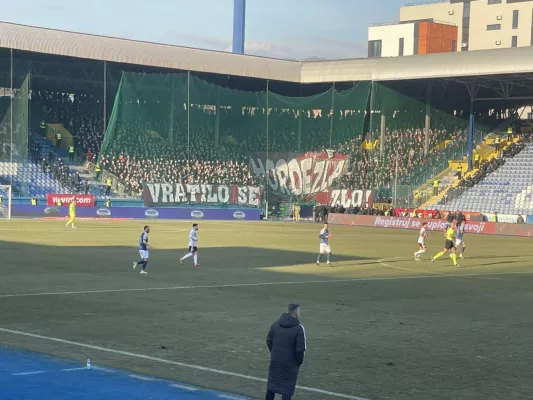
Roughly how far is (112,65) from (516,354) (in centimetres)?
6645

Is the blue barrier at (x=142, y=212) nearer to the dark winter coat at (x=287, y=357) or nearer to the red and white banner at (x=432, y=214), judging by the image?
the red and white banner at (x=432, y=214)

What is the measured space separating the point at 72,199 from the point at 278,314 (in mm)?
48316

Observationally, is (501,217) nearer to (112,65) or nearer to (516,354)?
(112,65)

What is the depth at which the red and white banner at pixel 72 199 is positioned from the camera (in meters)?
66.3

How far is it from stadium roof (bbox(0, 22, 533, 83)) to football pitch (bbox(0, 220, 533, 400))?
110 ft

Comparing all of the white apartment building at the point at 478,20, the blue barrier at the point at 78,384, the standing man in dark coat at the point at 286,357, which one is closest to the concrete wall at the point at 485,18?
the white apartment building at the point at 478,20

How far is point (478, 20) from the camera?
354ft

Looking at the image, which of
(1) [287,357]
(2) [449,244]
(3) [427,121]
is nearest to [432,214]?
(3) [427,121]

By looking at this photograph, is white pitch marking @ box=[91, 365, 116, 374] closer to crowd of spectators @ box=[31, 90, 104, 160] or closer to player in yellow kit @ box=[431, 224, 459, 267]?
player in yellow kit @ box=[431, 224, 459, 267]

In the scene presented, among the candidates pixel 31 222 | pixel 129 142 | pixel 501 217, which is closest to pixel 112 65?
pixel 129 142

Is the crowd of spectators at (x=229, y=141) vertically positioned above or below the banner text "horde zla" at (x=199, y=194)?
above

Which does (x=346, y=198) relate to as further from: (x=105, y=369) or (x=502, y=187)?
(x=105, y=369)

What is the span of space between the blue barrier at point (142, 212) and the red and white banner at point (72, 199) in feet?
2.19


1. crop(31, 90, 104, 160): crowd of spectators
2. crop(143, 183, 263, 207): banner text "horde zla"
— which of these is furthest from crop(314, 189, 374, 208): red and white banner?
crop(31, 90, 104, 160): crowd of spectators
